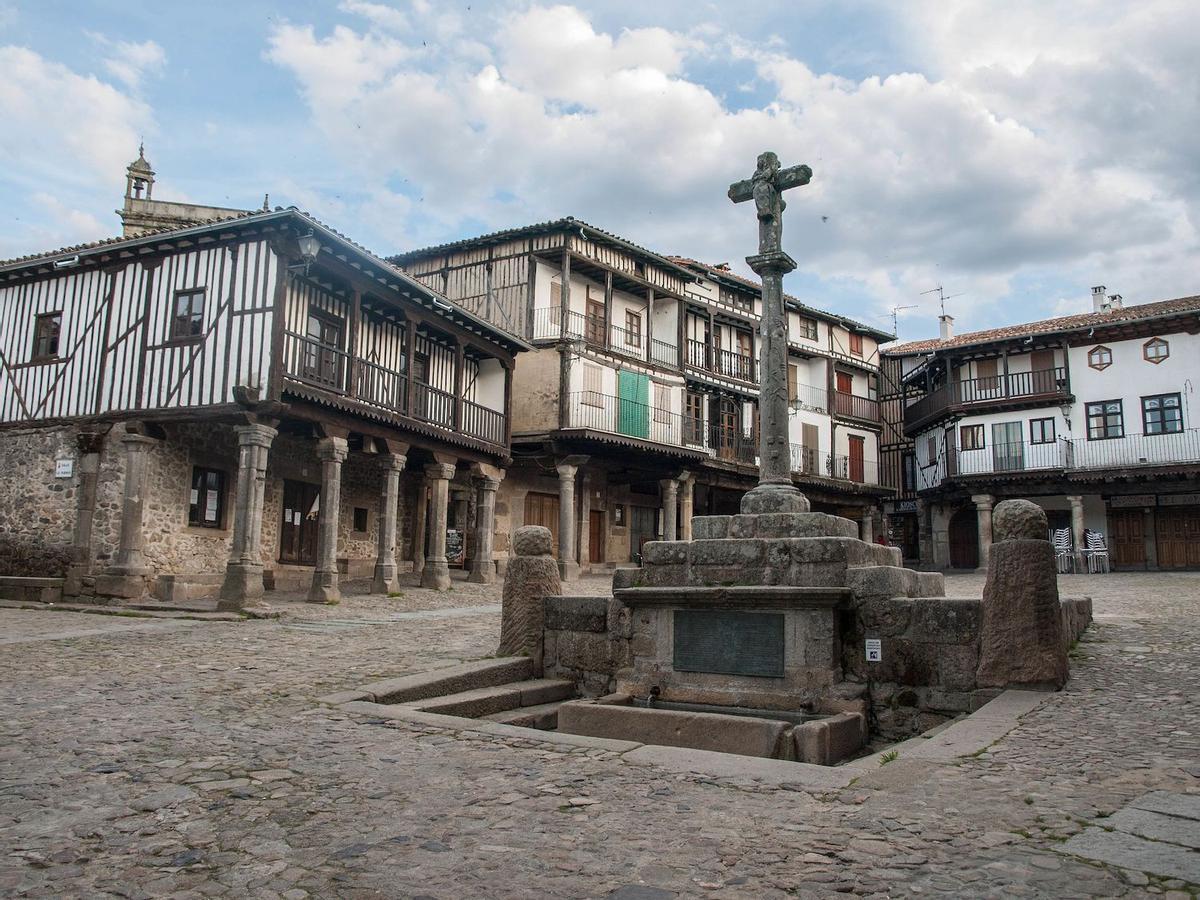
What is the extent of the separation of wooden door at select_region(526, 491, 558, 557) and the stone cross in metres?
16.6

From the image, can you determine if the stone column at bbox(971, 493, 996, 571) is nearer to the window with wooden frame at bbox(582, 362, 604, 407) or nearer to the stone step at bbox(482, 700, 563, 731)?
the window with wooden frame at bbox(582, 362, 604, 407)

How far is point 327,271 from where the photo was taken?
1532 cm

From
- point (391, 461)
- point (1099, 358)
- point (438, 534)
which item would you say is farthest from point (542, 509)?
point (1099, 358)

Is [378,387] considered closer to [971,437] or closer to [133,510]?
[133,510]

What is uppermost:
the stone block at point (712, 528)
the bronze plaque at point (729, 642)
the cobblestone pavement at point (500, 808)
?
the stone block at point (712, 528)

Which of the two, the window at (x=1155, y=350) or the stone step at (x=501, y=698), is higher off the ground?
the window at (x=1155, y=350)

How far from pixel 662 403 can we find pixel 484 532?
7480 millimetres

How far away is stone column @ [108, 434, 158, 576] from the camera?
14.4m

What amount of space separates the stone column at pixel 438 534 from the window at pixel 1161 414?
69.0ft

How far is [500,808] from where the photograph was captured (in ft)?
12.1

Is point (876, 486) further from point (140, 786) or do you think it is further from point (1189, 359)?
point (140, 786)

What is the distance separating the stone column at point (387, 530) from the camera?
666 inches

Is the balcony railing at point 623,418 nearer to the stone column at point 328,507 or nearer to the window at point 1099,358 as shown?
the stone column at point 328,507

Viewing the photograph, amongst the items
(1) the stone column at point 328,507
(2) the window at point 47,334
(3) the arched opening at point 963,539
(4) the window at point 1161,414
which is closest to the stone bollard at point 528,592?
(1) the stone column at point 328,507
